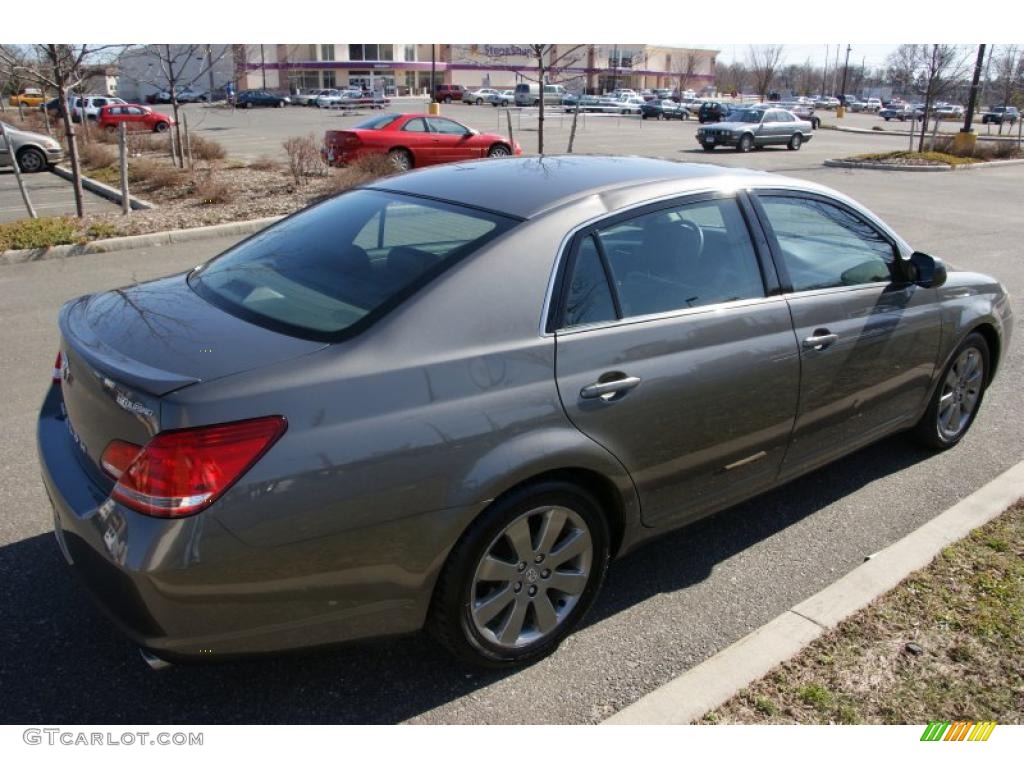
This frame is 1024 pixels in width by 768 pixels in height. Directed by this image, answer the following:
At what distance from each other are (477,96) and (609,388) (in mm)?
72044

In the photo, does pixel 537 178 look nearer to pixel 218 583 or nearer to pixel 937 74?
pixel 218 583

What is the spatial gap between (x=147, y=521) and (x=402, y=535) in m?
0.70

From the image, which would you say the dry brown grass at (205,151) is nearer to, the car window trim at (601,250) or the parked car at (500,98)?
the car window trim at (601,250)

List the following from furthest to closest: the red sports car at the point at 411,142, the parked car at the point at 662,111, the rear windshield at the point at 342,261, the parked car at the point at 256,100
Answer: the parked car at the point at 256,100, the parked car at the point at 662,111, the red sports car at the point at 411,142, the rear windshield at the point at 342,261

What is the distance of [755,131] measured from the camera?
29891mm

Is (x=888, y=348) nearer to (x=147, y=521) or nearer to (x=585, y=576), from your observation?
(x=585, y=576)

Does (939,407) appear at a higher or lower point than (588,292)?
lower

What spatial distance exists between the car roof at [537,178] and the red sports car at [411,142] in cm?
1435

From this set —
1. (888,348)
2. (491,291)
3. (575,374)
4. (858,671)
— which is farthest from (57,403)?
(888,348)

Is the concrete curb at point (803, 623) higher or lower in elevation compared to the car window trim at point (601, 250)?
lower

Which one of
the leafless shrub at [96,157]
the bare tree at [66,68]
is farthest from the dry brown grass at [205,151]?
the bare tree at [66,68]

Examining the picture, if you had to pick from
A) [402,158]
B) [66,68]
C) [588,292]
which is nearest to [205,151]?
[402,158]

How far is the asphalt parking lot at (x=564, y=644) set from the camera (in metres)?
2.75

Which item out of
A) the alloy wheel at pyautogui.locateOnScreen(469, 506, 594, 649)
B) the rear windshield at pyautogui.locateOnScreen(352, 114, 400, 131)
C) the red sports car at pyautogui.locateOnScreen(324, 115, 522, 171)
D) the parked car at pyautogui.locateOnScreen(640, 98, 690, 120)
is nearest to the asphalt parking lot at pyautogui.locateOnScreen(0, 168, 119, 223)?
the red sports car at pyautogui.locateOnScreen(324, 115, 522, 171)
